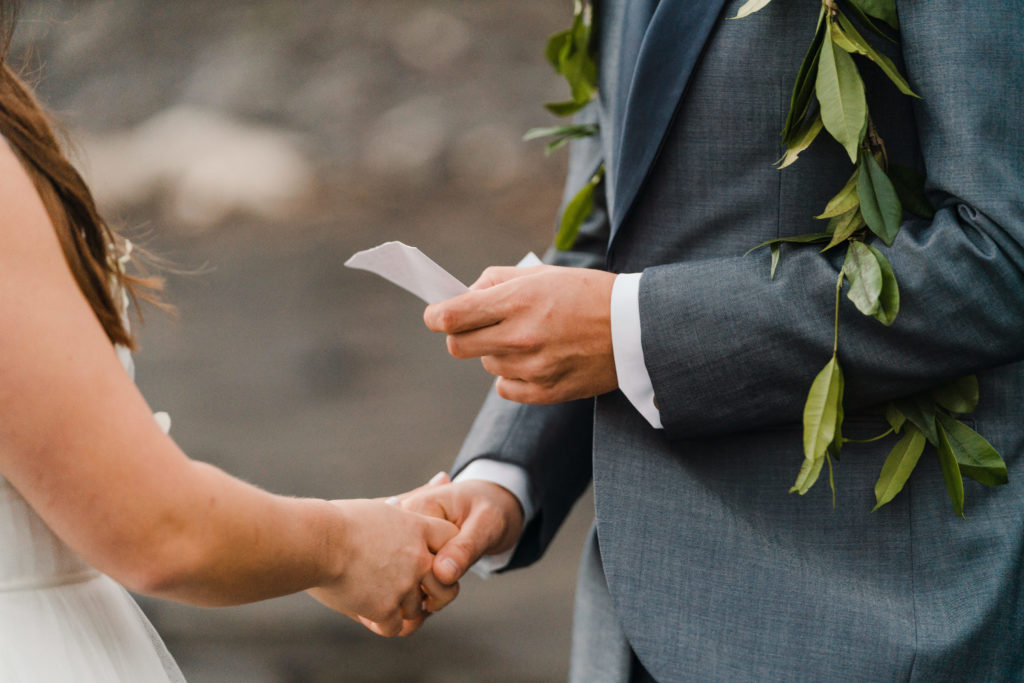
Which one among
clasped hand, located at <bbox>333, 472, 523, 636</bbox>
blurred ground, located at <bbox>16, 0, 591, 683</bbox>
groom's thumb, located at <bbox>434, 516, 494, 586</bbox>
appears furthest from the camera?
blurred ground, located at <bbox>16, 0, 591, 683</bbox>

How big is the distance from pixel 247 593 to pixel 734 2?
83 cm

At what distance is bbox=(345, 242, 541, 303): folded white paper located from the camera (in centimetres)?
98

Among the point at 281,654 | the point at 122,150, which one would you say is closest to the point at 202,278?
the point at 122,150

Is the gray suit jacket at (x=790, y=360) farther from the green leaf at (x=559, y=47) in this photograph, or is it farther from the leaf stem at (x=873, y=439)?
the green leaf at (x=559, y=47)

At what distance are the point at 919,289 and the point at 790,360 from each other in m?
0.15

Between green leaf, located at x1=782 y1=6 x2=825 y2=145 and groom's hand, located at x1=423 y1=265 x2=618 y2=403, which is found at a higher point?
green leaf, located at x1=782 y1=6 x2=825 y2=145

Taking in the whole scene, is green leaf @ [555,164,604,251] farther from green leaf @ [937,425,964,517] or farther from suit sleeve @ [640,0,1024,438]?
green leaf @ [937,425,964,517]

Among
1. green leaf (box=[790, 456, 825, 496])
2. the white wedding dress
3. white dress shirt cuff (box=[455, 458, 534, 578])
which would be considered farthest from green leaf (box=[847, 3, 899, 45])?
the white wedding dress

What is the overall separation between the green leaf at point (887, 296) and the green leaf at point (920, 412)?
13 centimetres

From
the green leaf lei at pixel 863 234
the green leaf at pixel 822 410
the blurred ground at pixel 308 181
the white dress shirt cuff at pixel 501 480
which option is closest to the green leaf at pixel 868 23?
the green leaf lei at pixel 863 234

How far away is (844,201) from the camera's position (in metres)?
0.94

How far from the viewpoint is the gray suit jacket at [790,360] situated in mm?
895

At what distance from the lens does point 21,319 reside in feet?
2.29

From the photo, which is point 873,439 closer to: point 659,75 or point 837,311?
point 837,311
